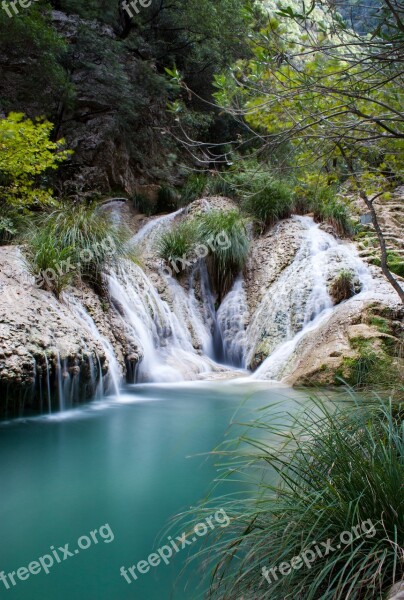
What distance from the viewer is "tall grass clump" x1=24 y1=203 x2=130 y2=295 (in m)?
6.41

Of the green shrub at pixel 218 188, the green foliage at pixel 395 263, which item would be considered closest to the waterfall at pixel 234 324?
the green foliage at pixel 395 263

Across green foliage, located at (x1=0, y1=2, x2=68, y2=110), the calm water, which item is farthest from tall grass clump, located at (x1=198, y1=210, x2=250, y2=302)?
green foliage, located at (x1=0, y1=2, x2=68, y2=110)

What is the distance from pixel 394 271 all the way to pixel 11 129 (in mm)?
6807

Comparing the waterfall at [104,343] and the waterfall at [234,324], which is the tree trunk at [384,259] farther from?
the waterfall at [234,324]

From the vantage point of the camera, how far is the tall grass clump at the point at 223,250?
991 cm

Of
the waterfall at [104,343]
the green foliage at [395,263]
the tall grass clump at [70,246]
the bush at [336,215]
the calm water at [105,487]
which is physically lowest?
the calm water at [105,487]

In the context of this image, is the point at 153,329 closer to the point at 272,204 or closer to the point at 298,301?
the point at 298,301

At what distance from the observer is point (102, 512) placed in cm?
301

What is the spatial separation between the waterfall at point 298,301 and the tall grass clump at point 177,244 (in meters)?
1.90

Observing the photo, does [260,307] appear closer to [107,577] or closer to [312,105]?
[312,105]

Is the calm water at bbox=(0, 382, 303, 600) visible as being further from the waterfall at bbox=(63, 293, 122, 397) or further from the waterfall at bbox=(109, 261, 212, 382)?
the waterfall at bbox=(109, 261, 212, 382)

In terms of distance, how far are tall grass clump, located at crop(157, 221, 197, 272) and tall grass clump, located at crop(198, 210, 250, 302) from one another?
8.9 inches

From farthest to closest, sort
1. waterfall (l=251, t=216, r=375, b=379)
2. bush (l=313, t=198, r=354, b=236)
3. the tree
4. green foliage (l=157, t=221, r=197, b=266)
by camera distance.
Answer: bush (l=313, t=198, r=354, b=236) < green foliage (l=157, t=221, r=197, b=266) < waterfall (l=251, t=216, r=375, b=379) < the tree

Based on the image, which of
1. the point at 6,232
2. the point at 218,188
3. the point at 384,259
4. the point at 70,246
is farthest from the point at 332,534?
the point at 218,188
